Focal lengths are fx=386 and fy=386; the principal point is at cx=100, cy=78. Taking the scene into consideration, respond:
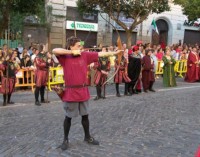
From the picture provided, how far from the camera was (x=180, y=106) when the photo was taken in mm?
10469

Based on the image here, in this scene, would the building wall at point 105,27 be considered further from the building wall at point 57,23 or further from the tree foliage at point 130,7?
the tree foliage at point 130,7

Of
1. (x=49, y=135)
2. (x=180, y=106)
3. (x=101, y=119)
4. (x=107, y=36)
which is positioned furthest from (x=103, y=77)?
(x=107, y=36)

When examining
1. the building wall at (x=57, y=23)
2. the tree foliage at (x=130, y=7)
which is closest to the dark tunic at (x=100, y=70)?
the tree foliage at (x=130, y=7)

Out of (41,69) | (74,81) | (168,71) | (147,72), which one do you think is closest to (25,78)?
(41,69)

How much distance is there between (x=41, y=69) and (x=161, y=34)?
866 inches

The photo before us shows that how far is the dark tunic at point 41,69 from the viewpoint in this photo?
1059 cm

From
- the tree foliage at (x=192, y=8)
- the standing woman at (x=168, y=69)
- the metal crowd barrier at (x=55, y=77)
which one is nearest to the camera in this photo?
the metal crowd barrier at (x=55, y=77)

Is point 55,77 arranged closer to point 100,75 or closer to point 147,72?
point 100,75

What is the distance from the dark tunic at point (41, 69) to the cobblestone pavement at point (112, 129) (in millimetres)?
664

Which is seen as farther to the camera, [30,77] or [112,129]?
[30,77]

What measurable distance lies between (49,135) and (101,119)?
1.73 meters

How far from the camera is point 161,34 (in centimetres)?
3141

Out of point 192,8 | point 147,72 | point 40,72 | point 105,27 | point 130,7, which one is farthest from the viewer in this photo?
point 105,27

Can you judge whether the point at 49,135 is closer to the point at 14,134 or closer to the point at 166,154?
the point at 14,134
